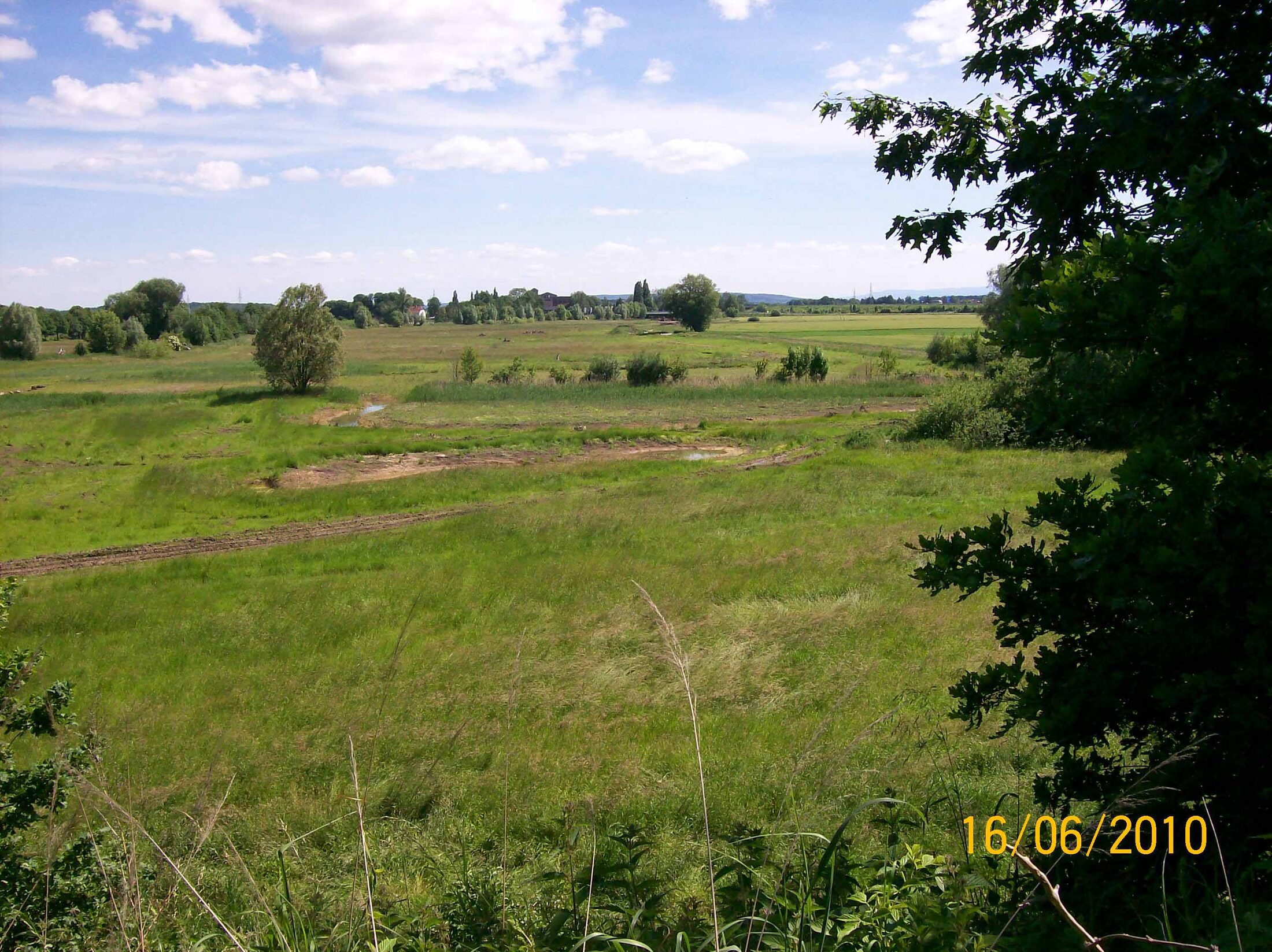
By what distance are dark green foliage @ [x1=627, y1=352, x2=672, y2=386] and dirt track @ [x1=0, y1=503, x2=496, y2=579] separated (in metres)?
41.0

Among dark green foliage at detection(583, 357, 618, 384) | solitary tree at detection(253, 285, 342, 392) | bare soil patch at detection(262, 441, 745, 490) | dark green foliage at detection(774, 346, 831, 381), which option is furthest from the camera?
dark green foliage at detection(583, 357, 618, 384)

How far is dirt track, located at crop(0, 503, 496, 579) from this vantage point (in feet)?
72.6

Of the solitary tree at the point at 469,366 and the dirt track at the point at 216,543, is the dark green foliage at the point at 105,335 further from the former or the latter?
the dirt track at the point at 216,543

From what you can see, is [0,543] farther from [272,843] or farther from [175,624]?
[272,843]

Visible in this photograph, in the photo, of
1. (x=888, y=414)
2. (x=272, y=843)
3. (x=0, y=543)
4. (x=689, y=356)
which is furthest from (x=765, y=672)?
(x=689, y=356)

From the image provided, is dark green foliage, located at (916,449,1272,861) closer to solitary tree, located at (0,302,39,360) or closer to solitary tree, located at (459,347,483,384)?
solitary tree, located at (459,347,483,384)

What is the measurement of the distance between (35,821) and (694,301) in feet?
426

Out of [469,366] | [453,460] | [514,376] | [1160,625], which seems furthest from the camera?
[514,376]

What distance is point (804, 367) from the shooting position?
69.0 m

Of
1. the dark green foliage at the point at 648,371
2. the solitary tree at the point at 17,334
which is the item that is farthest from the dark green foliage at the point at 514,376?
the solitary tree at the point at 17,334

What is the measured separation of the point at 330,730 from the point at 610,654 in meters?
3.92

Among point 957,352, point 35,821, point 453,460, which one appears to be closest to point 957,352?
point 957,352

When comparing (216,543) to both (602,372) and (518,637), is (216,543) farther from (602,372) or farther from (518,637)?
(602,372)

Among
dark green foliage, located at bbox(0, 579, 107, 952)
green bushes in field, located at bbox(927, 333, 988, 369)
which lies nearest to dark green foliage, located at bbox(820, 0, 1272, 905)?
dark green foliage, located at bbox(0, 579, 107, 952)
